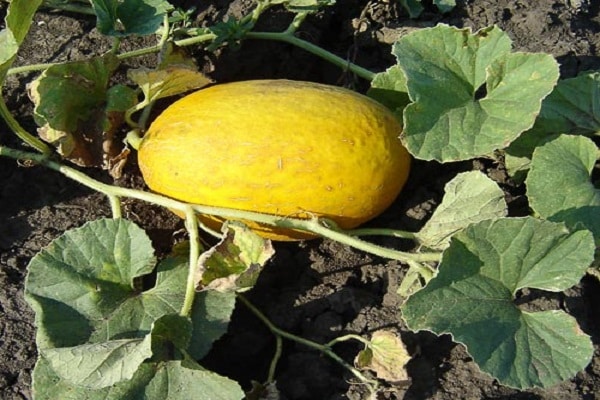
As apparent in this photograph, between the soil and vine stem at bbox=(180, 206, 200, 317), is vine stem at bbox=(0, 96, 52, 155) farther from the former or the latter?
vine stem at bbox=(180, 206, 200, 317)

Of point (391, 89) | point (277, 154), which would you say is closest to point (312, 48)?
point (391, 89)

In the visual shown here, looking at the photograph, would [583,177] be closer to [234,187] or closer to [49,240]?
[234,187]

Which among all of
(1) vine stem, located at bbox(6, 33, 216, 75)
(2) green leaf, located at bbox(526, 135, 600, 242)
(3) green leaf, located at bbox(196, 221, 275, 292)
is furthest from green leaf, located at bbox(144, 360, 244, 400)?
(1) vine stem, located at bbox(6, 33, 216, 75)

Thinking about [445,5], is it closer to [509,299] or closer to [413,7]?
[413,7]

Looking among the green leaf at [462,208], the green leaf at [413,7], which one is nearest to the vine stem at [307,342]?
the green leaf at [462,208]

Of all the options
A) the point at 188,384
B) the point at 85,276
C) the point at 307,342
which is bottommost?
the point at 307,342

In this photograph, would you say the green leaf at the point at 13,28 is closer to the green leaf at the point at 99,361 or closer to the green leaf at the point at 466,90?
the green leaf at the point at 99,361
